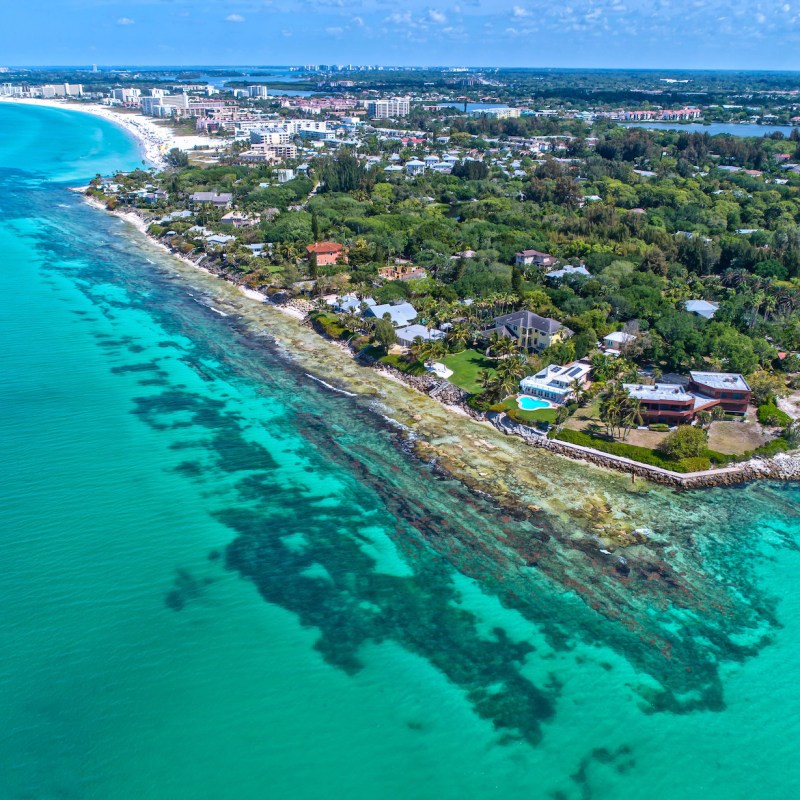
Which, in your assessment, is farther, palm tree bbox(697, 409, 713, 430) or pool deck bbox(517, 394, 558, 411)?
pool deck bbox(517, 394, 558, 411)

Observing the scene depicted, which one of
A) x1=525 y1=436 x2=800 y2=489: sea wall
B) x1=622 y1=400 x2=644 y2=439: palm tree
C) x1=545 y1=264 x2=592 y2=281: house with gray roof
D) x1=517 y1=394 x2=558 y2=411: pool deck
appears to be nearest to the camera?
x1=525 y1=436 x2=800 y2=489: sea wall

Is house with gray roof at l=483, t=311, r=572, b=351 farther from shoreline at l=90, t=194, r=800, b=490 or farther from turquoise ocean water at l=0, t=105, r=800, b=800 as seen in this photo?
turquoise ocean water at l=0, t=105, r=800, b=800

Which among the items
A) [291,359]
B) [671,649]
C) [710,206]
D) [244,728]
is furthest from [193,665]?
[710,206]

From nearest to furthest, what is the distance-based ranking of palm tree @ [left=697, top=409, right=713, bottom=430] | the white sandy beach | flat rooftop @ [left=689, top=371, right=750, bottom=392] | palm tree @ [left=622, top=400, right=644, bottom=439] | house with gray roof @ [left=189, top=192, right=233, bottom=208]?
1. palm tree @ [left=622, top=400, right=644, bottom=439]
2. palm tree @ [left=697, top=409, right=713, bottom=430]
3. flat rooftop @ [left=689, top=371, right=750, bottom=392]
4. house with gray roof @ [left=189, top=192, right=233, bottom=208]
5. the white sandy beach

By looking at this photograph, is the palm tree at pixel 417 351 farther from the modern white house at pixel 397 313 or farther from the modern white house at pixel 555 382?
the modern white house at pixel 555 382

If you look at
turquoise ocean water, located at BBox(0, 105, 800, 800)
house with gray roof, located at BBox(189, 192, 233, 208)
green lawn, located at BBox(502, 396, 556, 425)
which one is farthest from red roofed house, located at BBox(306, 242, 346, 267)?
green lawn, located at BBox(502, 396, 556, 425)

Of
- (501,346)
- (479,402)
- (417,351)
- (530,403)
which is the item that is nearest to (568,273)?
(501,346)

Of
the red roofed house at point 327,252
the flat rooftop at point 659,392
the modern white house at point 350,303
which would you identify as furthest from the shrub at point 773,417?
the red roofed house at point 327,252
